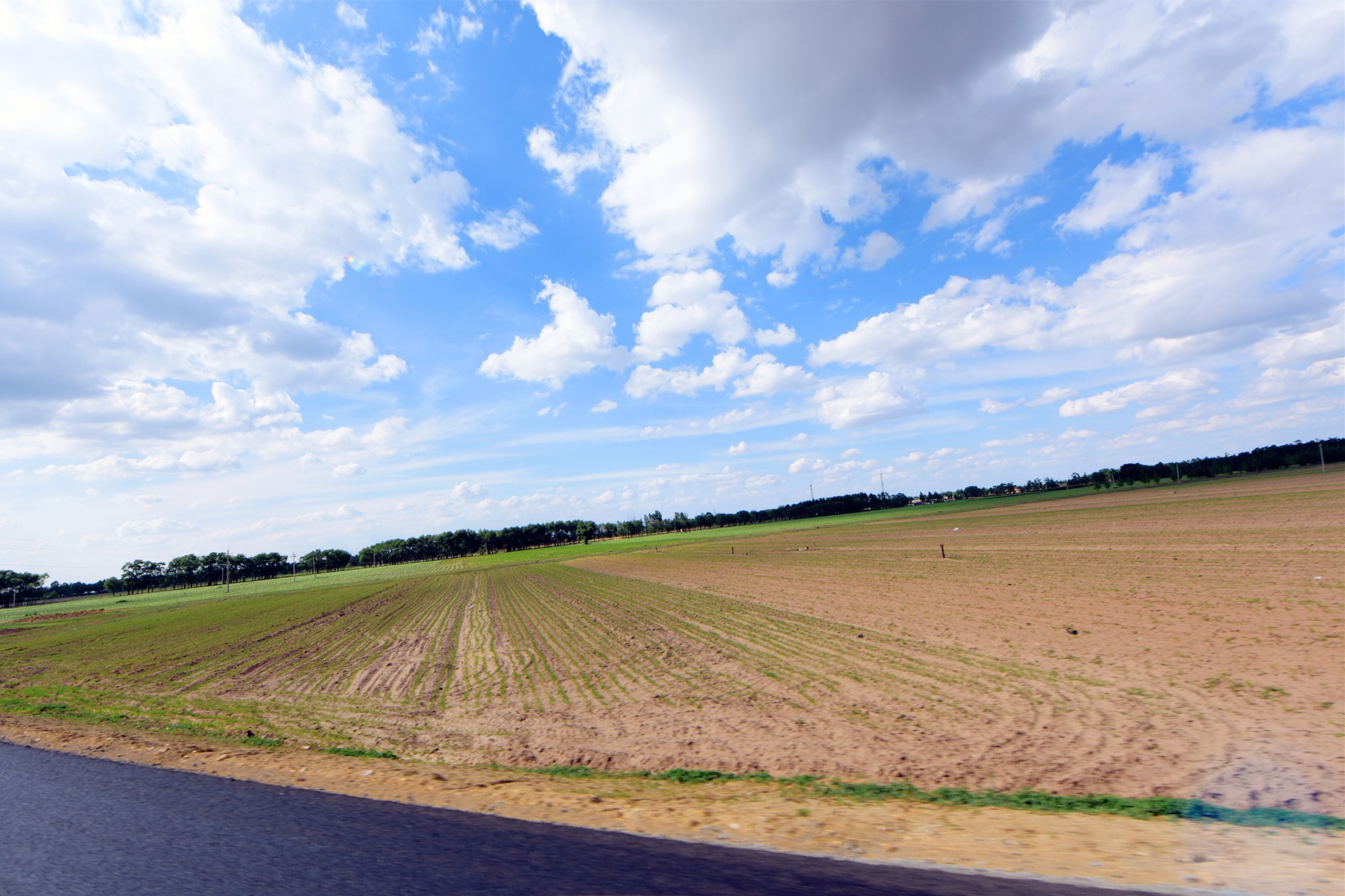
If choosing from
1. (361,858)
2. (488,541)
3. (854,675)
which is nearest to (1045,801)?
(854,675)

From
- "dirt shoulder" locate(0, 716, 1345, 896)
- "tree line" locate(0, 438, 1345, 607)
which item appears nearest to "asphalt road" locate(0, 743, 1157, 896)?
"dirt shoulder" locate(0, 716, 1345, 896)

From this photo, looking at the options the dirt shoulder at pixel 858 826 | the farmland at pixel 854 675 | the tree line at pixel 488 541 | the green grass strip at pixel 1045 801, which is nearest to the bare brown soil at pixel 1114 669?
the farmland at pixel 854 675

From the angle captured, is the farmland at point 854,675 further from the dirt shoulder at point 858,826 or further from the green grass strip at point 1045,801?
the dirt shoulder at point 858,826

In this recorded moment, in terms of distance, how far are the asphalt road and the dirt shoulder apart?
367 mm

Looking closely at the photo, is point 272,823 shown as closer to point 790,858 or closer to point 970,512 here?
point 790,858

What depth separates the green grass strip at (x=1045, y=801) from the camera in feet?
20.0

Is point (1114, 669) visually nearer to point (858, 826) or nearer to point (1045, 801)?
point (1045, 801)

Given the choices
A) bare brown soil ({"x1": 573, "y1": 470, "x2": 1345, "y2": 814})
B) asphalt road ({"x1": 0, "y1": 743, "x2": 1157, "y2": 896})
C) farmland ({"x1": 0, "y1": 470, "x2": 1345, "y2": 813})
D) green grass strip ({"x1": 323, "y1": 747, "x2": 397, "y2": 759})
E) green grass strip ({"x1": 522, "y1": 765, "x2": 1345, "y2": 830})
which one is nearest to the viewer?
asphalt road ({"x1": 0, "y1": 743, "x2": 1157, "y2": 896})

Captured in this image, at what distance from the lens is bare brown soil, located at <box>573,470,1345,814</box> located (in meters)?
8.06

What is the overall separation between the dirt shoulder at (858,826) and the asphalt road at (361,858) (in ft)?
1.20

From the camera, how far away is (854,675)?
46.0 ft

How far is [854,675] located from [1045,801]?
7.15 m

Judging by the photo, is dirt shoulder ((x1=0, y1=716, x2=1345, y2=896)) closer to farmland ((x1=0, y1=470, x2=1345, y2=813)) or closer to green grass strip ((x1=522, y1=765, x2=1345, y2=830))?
green grass strip ((x1=522, y1=765, x2=1345, y2=830))

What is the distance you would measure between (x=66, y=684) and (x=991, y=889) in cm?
2683
